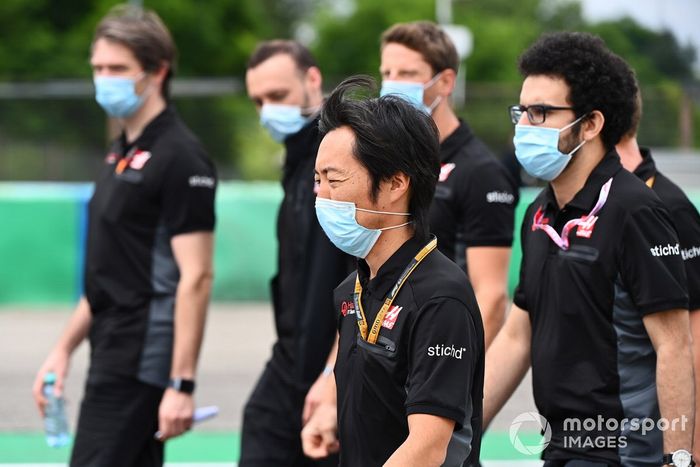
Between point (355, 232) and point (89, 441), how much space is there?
2301 mm

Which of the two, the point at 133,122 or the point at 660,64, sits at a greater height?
the point at 133,122

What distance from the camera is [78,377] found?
10398 mm

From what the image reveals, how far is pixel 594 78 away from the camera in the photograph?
13.7ft

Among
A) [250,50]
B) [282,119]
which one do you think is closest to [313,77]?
[282,119]

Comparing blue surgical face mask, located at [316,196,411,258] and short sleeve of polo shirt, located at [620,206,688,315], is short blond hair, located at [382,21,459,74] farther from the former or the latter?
blue surgical face mask, located at [316,196,411,258]

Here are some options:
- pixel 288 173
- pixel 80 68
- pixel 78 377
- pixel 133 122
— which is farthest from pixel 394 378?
pixel 80 68

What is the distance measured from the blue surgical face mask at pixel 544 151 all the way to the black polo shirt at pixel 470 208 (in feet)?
2.43

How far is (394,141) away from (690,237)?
1511 millimetres

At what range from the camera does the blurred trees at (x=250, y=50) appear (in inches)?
906

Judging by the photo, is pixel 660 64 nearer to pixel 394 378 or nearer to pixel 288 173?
pixel 288 173

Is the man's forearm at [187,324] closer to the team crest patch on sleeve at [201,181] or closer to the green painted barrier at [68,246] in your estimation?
the team crest patch on sleeve at [201,181]

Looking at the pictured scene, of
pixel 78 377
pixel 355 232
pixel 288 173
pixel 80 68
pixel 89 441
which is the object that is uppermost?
pixel 355 232

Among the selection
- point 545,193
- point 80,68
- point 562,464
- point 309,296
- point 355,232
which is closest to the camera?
point 355,232

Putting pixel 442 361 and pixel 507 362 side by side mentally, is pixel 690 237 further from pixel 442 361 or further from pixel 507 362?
pixel 442 361
